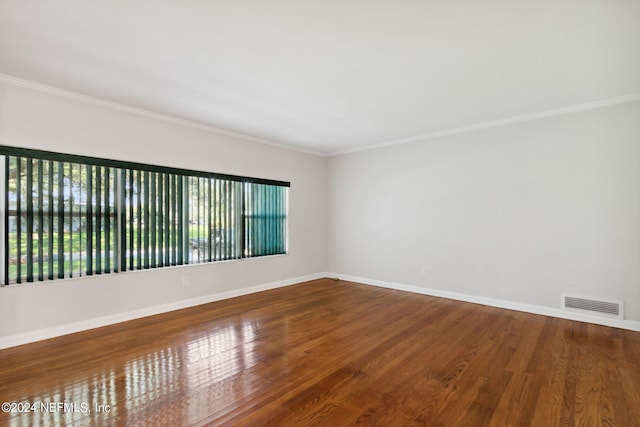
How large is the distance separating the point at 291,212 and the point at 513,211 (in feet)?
11.5

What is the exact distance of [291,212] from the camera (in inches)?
223

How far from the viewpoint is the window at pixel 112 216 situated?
302 cm

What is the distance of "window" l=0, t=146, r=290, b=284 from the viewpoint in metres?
3.02

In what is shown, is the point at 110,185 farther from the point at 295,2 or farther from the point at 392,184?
the point at 392,184

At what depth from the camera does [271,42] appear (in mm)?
2332

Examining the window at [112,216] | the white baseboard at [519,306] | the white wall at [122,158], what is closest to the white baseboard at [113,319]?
the white wall at [122,158]

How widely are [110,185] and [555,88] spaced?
16.5 feet

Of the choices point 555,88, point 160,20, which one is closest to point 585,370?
point 555,88

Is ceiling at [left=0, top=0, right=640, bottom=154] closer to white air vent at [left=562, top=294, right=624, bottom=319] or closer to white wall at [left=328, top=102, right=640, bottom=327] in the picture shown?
white wall at [left=328, top=102, right=640, bottom=327]

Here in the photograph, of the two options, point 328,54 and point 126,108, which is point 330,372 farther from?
point 126,108

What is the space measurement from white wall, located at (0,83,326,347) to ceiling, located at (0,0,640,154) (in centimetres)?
30

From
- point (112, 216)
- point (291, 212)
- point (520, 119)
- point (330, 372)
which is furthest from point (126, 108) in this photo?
point (520, 119)

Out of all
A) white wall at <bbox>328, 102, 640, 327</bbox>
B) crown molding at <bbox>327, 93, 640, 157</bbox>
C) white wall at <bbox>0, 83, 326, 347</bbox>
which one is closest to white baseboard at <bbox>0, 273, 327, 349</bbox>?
white wall at <bbox>0, 83, 326, 347</bbox>

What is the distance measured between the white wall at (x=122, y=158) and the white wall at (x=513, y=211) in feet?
5.70
